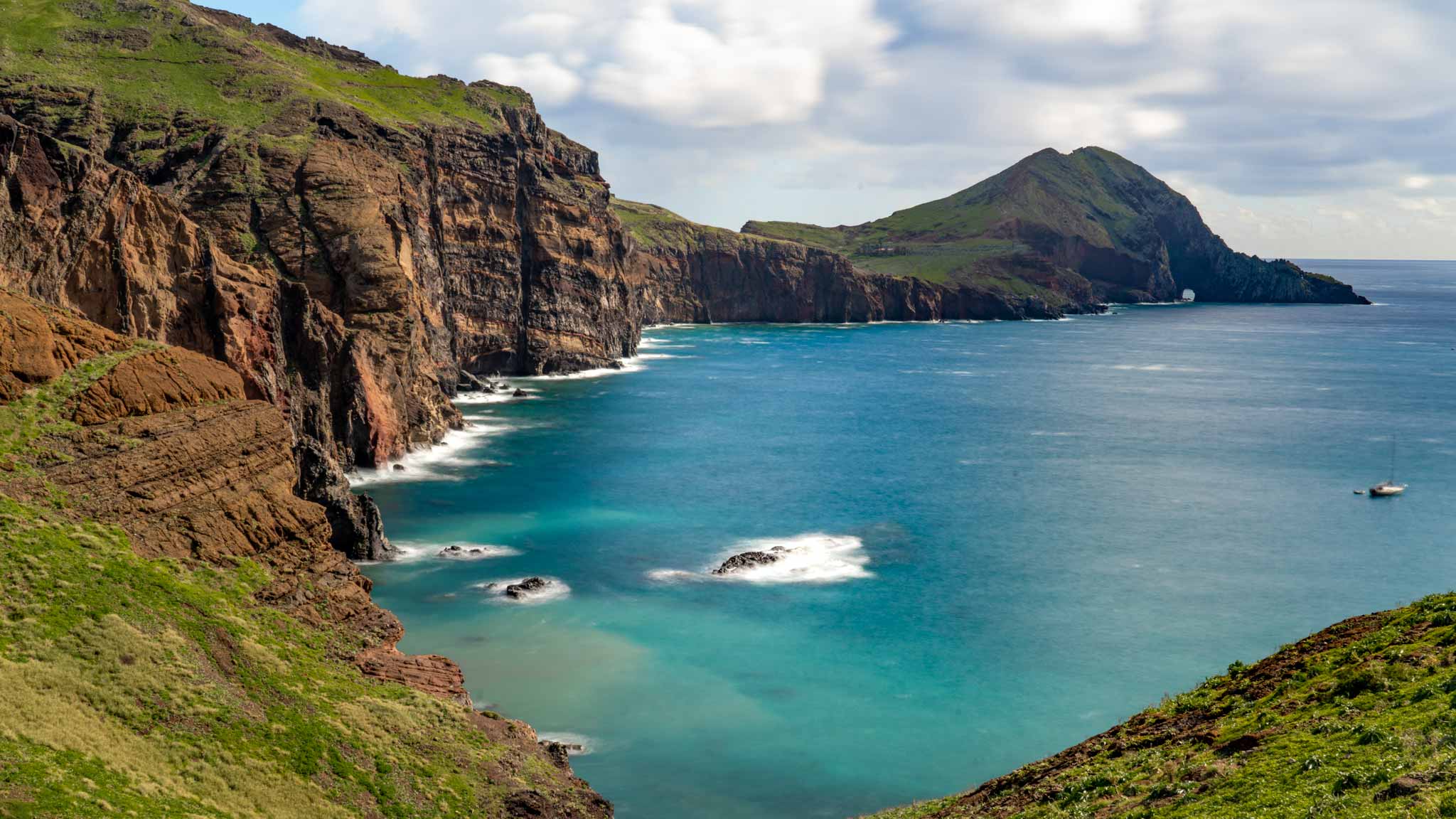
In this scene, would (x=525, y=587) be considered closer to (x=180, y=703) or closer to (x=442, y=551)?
(x=442, y=551)

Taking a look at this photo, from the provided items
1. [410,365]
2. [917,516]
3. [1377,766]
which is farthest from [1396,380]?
[1377,766]

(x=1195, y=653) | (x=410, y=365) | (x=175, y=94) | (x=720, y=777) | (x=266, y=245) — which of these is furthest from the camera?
(x=175, y=94)

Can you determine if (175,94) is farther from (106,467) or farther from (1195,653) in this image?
(1195,653)

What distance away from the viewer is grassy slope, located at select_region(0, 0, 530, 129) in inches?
4747

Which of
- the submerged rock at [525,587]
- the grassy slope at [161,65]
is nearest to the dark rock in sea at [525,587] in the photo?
the submerged rock at [525,587]

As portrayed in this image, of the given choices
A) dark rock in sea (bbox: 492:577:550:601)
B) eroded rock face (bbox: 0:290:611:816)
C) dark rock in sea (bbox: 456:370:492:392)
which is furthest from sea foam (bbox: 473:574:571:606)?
dark rock in sea (bbox: 456:370:492:392)

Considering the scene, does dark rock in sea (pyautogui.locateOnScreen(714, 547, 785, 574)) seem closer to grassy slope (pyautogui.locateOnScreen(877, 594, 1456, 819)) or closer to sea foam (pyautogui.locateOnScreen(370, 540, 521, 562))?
sea foam (pyautogui.locateOnScreen(370, 540, 521, 562))

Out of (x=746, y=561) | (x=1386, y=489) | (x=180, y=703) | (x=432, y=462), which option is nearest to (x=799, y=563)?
(x=746, y=561)

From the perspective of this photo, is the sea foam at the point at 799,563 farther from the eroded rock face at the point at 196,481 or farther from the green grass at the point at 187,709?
the green grass at the point at 187,709

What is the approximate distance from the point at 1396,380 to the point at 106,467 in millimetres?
187230

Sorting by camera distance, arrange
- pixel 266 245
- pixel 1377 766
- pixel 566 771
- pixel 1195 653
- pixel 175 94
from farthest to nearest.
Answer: pixel 175 94 → pixel 266 245 → pixel 1195 653 → pixel 566 771 → pixel 1377 766

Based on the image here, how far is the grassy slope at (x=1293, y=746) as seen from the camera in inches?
944

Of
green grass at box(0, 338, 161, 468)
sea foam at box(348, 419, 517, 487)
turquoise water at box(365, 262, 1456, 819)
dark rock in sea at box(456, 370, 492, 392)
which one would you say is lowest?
turquoise water at box(365, 262, 1456, 819)

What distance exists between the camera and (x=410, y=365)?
111375mm
